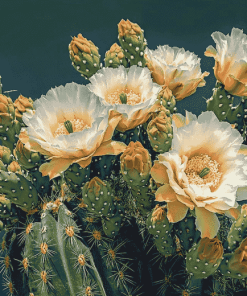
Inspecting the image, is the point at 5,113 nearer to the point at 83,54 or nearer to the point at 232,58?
the point at 83,54

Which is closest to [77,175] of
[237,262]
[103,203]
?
[103,203]

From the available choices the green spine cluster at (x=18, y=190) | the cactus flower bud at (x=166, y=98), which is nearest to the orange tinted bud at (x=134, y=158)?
the cactus flower bud at (x=166, y=98)

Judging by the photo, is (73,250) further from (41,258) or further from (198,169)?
(198,169)

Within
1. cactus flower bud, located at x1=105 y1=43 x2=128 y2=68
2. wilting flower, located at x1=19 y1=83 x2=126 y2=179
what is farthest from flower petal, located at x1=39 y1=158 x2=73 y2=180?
cactus flower bud, located at x1=105 y1=43 x2=128 y2=68

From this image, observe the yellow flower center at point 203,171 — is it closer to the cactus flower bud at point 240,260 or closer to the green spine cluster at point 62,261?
the cactus flower bud at point 240,260

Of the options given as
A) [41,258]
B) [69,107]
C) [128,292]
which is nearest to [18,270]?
[41,258]

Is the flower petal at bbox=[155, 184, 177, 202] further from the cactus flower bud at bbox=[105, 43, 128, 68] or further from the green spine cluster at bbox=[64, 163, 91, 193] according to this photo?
the cactus flower bud at bbox=[105, 43, 128, 68]
